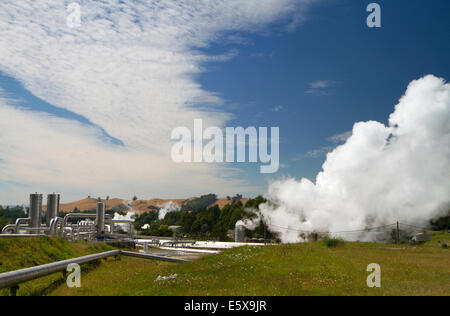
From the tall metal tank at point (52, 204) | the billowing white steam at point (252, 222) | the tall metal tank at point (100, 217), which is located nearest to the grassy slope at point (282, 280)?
the tall metal tank at point (52, 204)

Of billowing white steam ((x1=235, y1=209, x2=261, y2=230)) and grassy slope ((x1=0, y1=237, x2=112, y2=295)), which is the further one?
billowing white steam ((x1=235, y1=209, x2=261, y2=230))

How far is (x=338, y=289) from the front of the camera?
11.3 m

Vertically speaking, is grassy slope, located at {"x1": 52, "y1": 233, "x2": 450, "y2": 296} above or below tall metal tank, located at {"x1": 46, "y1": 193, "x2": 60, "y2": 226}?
below

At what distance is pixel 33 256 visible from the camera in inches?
672

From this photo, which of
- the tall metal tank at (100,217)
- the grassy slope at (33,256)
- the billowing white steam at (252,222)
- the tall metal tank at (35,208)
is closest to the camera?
the grassy slope at (33,256)

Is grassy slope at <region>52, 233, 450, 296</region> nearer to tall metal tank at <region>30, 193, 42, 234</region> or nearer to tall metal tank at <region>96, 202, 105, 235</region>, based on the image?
tall metal tank at <region>30, 193, 42, 234</region>

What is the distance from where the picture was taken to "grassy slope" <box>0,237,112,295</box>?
13739mm

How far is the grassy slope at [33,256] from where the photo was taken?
1374 cm

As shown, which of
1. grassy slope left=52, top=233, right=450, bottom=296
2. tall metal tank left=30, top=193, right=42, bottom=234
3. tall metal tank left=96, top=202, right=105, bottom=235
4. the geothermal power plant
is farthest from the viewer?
tall metal tank left=96, top=202, right=105, bottom=235

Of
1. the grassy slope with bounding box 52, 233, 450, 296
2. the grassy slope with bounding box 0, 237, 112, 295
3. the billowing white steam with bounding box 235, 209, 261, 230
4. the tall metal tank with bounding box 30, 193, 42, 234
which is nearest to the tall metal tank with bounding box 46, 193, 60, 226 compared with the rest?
the tall metal tank with bounding box 30, 193, 42, 234

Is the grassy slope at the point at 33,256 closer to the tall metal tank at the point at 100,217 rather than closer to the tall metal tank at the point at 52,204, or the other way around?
the tall metal tank at the point at 52,204
